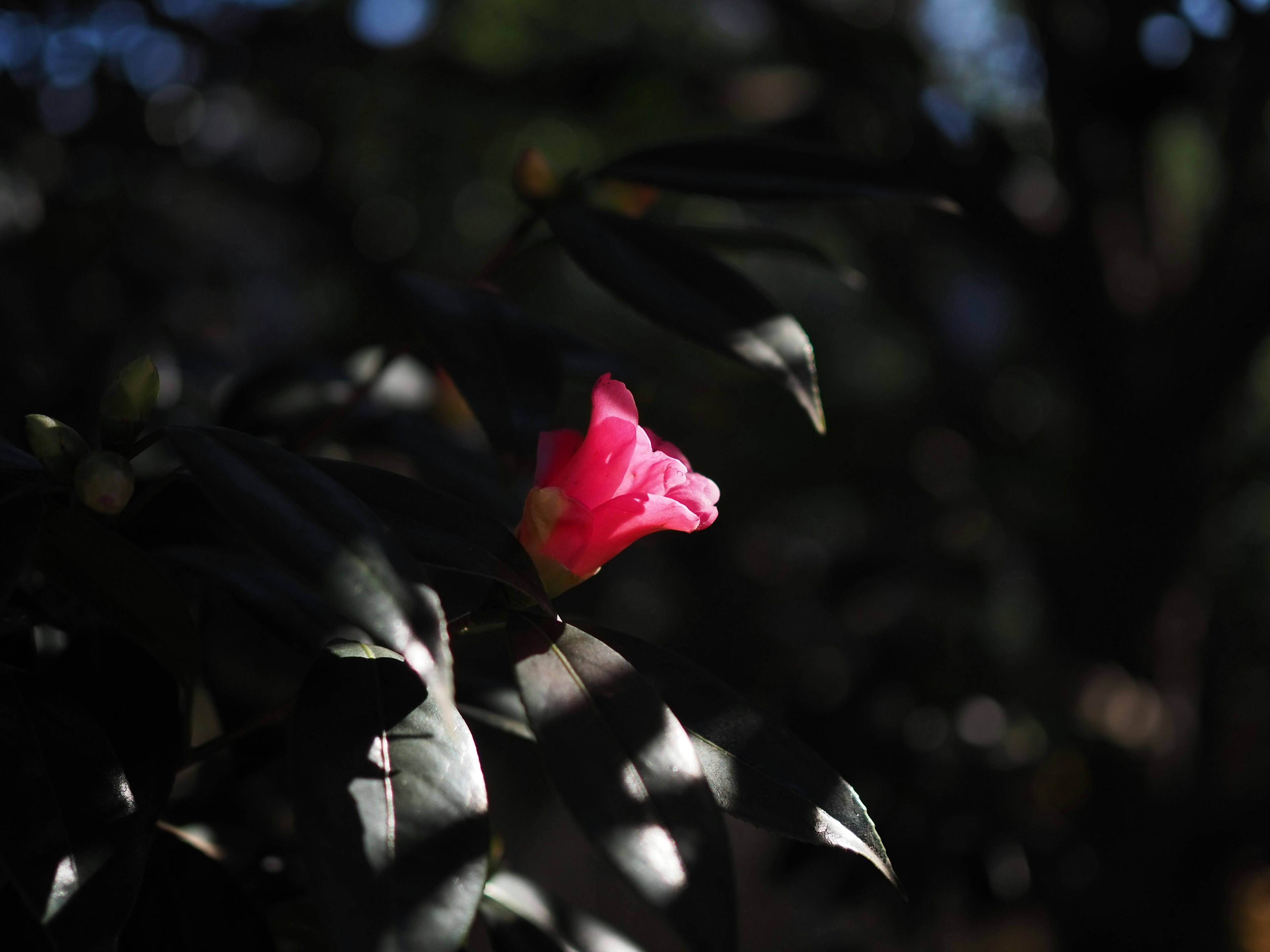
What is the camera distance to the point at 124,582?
401mm

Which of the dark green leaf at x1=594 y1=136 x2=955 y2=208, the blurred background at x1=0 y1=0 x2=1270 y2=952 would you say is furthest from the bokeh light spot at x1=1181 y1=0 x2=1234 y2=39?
the dark green leaf at x1=594 y1=136 x2=955 y2=208

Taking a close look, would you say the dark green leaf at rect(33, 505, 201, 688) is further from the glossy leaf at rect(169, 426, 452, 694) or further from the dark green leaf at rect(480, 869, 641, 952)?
the dark green leaf at rect(480, 869, 641, 952)

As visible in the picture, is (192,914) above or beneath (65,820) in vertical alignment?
beneath

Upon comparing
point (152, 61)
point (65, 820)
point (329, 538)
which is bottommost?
point (152, 61)

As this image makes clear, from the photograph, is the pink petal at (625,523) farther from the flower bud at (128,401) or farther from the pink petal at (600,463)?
the flower bud at (128,401)

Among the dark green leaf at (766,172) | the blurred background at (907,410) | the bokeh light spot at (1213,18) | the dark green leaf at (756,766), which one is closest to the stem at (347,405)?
the blurred background at (907,410)

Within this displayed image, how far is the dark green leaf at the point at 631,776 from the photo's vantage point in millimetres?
299

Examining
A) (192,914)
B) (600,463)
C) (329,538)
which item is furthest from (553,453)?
(192,914)

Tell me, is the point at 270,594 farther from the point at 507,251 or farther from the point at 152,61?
the point at 152,61

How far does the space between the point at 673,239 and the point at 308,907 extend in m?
0.43

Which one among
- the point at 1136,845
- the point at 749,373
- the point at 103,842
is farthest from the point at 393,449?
the point at 749,373

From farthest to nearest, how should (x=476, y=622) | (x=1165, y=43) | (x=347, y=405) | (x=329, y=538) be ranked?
(x=1165, y=43) < (x=347, y=405) < (x=476, y=622) < (x=329, y=538)

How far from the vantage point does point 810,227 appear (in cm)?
293

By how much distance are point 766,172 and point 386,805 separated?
0.44 meters
